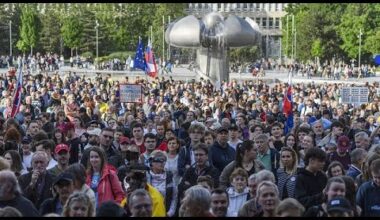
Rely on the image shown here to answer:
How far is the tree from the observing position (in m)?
91.3

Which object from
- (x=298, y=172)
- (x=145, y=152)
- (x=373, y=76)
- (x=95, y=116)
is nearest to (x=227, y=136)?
(x=145, y=152)

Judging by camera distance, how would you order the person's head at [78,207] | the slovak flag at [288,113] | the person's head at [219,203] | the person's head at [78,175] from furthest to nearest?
1. the slovak flag at [288,113]
2. the person's head at [78,175]
3. the person's head at [219,203]
4. the person's head at [78,207]

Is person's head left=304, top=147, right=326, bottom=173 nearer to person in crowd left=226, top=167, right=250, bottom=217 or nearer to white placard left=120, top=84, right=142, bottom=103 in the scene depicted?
person in crowd left=226, top=167, right=250, bottom=217

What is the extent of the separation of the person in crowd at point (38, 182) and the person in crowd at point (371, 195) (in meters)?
3.26

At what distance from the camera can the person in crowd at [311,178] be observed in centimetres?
938

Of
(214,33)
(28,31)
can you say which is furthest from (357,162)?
(28,31)

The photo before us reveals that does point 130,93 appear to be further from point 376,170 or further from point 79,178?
point 376,170

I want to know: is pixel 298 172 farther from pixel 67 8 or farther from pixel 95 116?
pixel 67 8

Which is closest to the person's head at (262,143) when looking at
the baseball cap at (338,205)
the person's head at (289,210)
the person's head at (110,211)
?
the baseball cap at (338,205)

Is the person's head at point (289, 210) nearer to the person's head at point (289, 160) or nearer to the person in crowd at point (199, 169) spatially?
the person's head at point (289, 160)

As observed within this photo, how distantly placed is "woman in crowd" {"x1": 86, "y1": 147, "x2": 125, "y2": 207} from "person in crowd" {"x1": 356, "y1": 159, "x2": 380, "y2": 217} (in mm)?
2517

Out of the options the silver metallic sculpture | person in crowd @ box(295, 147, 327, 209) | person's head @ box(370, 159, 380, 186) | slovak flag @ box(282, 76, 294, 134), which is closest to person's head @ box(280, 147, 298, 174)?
person in crowd @ box(295, 147, 327, 209)

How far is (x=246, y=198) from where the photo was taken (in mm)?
9297

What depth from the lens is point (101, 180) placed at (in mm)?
9703
